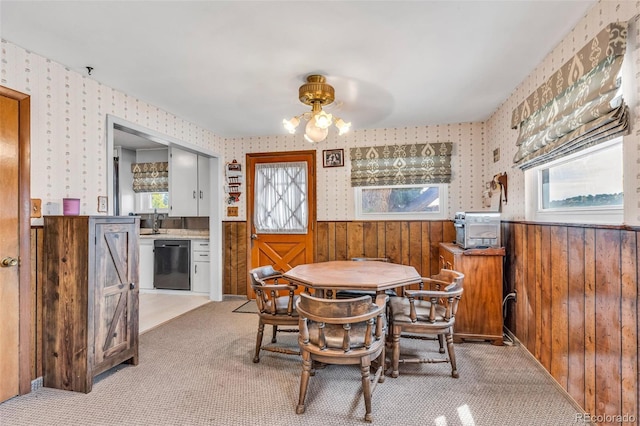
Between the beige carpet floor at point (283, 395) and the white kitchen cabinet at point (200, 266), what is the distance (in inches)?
81.9

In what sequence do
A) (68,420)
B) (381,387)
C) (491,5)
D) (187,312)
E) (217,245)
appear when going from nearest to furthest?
1. (491,5)
2. (68,420)
3. (381,387)
4. (187,312)
5. (217,245)

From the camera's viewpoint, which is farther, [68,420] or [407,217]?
[407,217]

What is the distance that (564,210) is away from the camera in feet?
7.95

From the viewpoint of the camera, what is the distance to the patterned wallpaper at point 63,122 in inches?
91.1

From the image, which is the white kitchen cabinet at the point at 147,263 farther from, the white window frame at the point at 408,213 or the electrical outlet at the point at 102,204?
the white window frame at the point at 408,213

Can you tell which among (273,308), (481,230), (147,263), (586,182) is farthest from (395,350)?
(147,263)

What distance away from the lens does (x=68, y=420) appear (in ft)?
6.46

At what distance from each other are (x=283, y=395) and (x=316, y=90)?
237 cm

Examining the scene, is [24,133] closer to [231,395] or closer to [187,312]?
[231,395]

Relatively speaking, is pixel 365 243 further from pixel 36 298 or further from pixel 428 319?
pixel 36 298

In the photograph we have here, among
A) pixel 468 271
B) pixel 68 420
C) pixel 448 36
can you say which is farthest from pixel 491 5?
pixel 68 420

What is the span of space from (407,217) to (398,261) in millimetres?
617

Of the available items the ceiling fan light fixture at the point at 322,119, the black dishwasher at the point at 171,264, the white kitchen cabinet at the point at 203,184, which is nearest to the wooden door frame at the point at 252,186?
the white kitchen cabinet at the point at 203,184

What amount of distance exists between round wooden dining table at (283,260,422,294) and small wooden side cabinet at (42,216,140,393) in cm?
140
